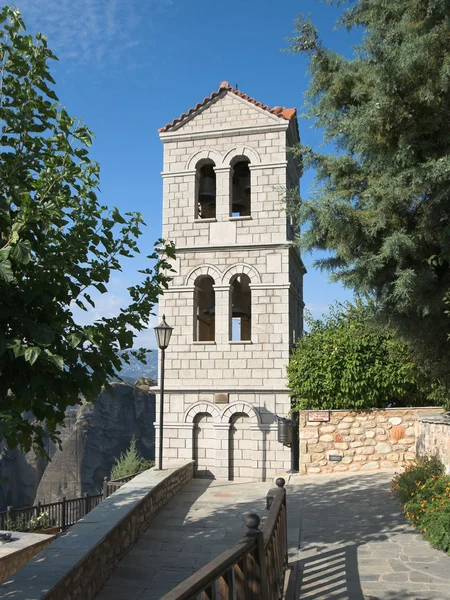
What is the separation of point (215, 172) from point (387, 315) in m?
8.49

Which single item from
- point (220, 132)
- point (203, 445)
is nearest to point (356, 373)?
point (203, 445)

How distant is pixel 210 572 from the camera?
9.00ft

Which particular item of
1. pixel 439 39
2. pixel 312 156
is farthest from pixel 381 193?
pixel 439 39

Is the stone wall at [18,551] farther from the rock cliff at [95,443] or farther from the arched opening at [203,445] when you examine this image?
the rock cliff at [95,443]

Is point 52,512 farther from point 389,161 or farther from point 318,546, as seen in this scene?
point 389,161

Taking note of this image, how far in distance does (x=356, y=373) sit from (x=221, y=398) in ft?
11.8

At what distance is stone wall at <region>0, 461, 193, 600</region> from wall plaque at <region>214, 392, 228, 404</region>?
169 inches

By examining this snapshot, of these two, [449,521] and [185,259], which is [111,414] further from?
[449,521]

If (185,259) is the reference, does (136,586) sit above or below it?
below

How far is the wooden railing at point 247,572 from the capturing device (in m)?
2.62

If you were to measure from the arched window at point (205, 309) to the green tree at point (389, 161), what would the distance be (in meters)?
7.57

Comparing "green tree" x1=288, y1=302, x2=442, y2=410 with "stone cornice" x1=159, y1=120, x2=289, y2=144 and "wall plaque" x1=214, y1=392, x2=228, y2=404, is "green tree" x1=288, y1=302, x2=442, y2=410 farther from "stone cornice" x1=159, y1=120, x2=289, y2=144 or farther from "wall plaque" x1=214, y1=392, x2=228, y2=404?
"stone cornice" x1=159, y1=120, x2=289, y2=144

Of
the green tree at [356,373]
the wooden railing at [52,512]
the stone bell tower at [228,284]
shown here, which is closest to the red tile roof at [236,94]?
the stone bell tower at [228,284]

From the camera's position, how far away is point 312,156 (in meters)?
8.61
